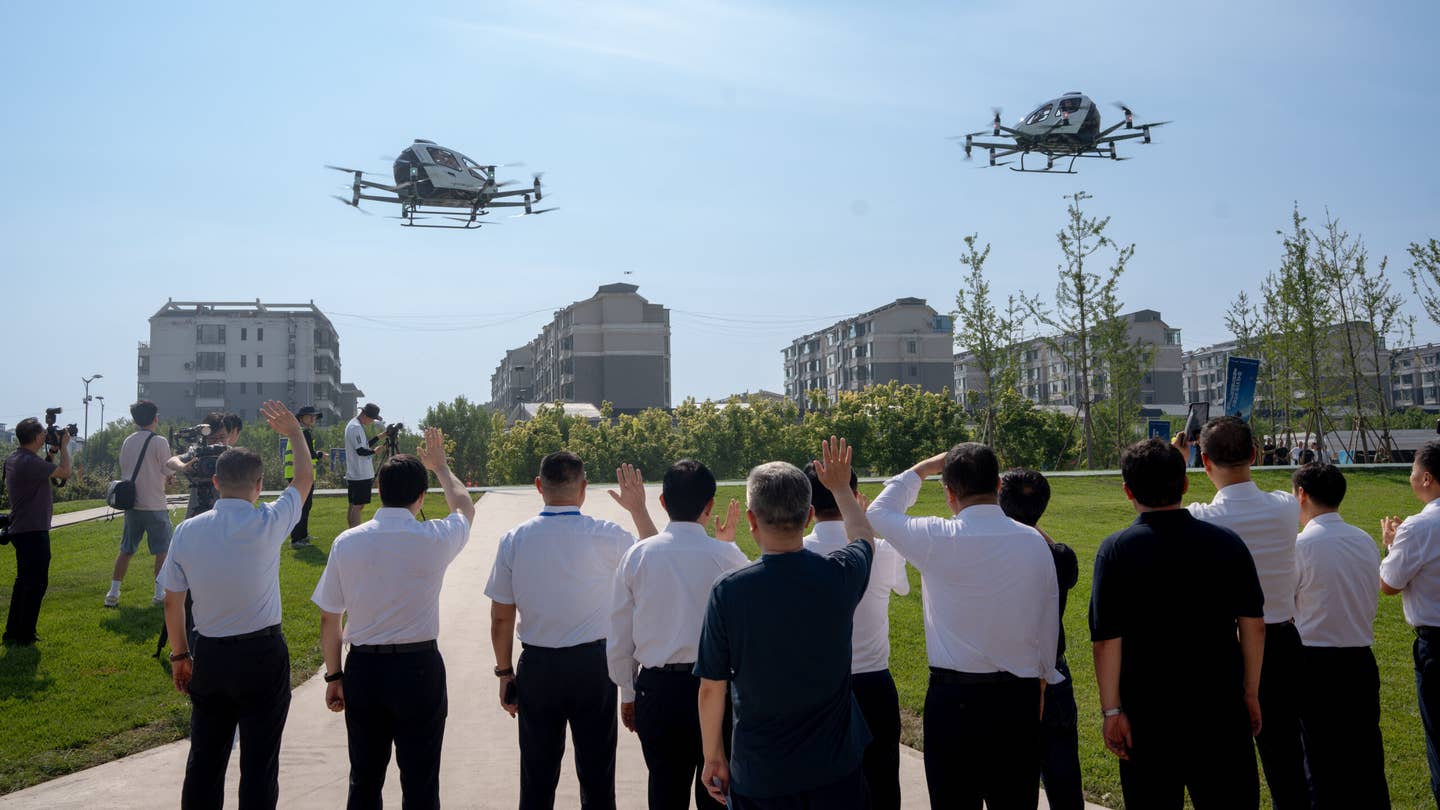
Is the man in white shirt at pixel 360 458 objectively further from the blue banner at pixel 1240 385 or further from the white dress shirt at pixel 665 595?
the blue banner at pixel 1240 385

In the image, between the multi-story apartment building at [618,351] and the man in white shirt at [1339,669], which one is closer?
the man in white shirt at [1339,669]

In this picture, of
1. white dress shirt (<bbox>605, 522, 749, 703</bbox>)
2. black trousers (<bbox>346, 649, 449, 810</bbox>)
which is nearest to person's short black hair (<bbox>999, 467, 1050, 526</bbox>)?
white dress shirt (<bbox>605, 522, 749, 703</bbox>)

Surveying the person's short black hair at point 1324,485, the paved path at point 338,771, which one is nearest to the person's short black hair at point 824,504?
the paved path at point 338,771

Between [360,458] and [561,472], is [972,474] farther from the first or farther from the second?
[360,458]

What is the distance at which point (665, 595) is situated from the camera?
3.86m

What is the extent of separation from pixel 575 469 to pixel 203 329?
98.0 meters

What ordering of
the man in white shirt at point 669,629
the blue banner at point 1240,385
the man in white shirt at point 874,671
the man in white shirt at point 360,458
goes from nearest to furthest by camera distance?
the man in white shirt at point 669,629
the man in white shirt at point 874,671
the blue banner at point 1240,385
the man in white shirt at point 360,458

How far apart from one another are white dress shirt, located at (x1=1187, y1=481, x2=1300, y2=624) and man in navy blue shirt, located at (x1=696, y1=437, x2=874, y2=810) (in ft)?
7.13

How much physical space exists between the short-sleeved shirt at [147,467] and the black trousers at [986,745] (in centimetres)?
822

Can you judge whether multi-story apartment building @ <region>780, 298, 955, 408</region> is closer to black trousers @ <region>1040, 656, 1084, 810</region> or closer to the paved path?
the paved path

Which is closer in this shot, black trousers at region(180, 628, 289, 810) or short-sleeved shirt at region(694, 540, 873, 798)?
short-sleeved shirt at region(694, 540, 873, 798)

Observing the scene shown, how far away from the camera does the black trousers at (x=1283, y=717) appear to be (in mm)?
4484

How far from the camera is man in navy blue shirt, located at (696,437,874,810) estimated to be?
3.15 meters

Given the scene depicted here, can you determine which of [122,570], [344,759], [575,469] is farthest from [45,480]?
[575,469]
